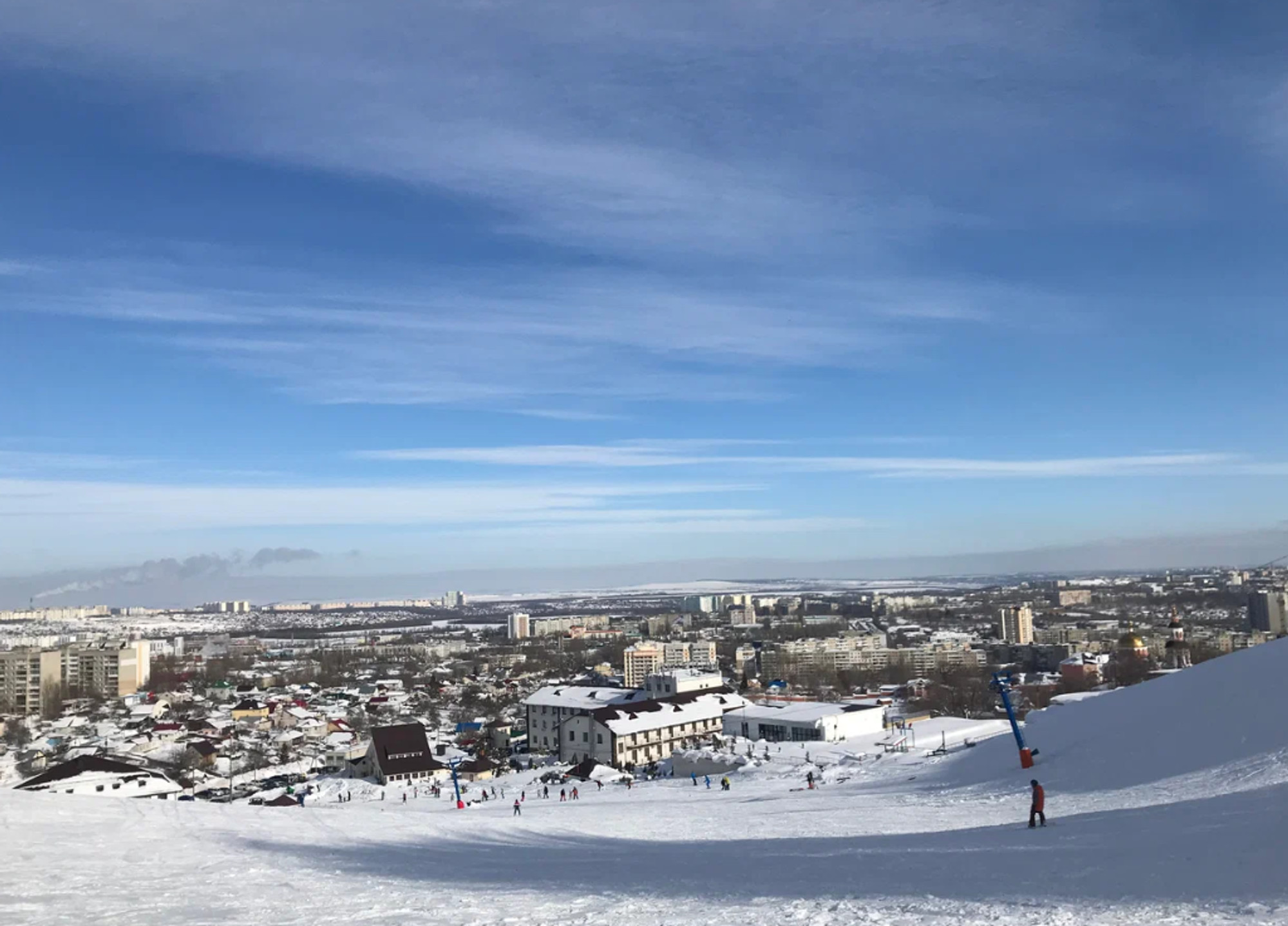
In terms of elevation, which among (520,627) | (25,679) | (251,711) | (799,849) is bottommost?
(520,627)

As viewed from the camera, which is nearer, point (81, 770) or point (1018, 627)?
point (81, 770)

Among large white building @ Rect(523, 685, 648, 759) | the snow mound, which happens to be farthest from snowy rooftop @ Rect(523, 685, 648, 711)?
the snow mound

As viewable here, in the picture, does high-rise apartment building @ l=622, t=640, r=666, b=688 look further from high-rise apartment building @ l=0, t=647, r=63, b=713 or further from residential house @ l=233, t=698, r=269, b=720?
high-rise apartment building @ l=0, t=647, r=63, b=713

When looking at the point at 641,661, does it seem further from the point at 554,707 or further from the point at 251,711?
the point at 554,707

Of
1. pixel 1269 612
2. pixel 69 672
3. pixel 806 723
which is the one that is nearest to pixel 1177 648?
pixel 806 723

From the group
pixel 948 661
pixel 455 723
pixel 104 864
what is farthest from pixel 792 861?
pixel 948 661

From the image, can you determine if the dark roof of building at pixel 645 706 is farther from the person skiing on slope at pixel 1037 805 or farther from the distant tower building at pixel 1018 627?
the distant tower building at pixel 1018 627

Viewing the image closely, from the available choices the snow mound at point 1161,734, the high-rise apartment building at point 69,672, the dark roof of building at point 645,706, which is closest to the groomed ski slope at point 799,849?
the snow mound at point 1161,734
